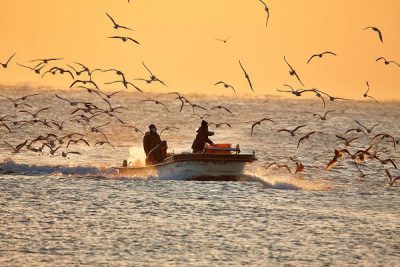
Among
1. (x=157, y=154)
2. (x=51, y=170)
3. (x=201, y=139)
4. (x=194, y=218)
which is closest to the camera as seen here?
(x=194, y=218)

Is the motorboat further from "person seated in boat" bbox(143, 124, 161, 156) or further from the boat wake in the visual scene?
the boat wake

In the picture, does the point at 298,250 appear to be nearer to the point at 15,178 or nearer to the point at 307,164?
the point at 15,178

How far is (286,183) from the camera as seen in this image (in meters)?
41.4

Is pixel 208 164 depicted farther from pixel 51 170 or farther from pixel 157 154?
pixel 51 170

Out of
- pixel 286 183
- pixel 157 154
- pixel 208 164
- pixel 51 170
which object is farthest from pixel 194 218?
pixel 51 170

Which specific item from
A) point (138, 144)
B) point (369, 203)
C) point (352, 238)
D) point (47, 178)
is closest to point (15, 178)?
point (47, 178)

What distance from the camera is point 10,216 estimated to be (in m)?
33.1

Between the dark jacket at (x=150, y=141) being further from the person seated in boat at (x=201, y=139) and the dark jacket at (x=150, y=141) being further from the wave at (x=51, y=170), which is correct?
the wave at (x=51, y=170)

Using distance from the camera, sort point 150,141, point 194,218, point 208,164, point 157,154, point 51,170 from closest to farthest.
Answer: point 194,218, point 208,164, point 150,141, point 157,154, point 51,170

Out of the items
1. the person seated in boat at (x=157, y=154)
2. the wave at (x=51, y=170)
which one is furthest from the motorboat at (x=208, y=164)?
the wave at (x=51, y=170)

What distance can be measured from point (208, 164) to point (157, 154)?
71.8 inches

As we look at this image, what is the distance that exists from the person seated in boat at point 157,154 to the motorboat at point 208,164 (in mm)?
161

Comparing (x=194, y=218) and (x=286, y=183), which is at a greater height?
(x=286, y=183)

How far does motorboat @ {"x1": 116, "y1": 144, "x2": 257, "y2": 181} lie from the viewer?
3719 cm
